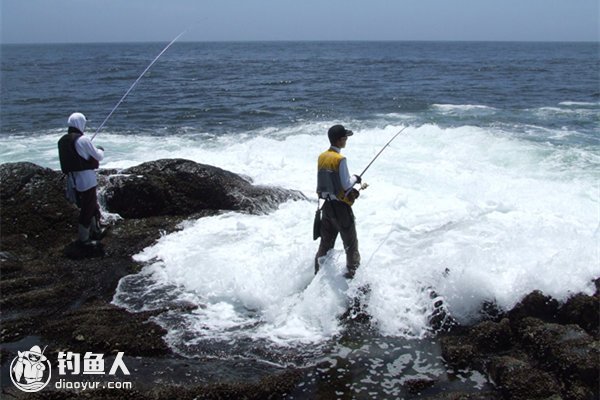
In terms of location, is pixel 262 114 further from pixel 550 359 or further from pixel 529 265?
pixel 550 359

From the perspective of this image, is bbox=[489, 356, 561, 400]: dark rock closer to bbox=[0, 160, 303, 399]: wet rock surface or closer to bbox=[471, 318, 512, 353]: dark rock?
bbox=[471, 318, 512, 353]: dark rock

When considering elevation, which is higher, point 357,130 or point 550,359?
point 357,130

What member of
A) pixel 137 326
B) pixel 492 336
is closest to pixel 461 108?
pixel 492 336

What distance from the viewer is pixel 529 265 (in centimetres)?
611

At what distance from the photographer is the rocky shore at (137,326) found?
173 inches

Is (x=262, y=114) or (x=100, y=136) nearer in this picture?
(x=100, y=136)

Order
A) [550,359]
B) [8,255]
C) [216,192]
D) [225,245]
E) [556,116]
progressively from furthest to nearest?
1. [556,116]
2. [216,192]
3. [225,245]
4. [8,255]
5. [550,359]

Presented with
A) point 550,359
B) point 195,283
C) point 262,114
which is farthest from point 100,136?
point 550,359

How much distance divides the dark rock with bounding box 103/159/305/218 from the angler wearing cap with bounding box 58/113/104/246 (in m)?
1.07

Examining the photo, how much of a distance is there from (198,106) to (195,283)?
54.3 ft

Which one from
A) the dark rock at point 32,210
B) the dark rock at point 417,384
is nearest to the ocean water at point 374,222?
the dark rock at point 417,384

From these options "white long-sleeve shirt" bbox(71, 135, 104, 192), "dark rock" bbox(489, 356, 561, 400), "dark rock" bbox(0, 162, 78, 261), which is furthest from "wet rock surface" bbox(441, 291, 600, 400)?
"dark rock" bbox(0, 162, 78, 261)

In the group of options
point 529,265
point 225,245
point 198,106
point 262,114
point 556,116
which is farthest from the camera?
point 198,106

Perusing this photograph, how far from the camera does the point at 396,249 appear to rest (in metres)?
7.17
